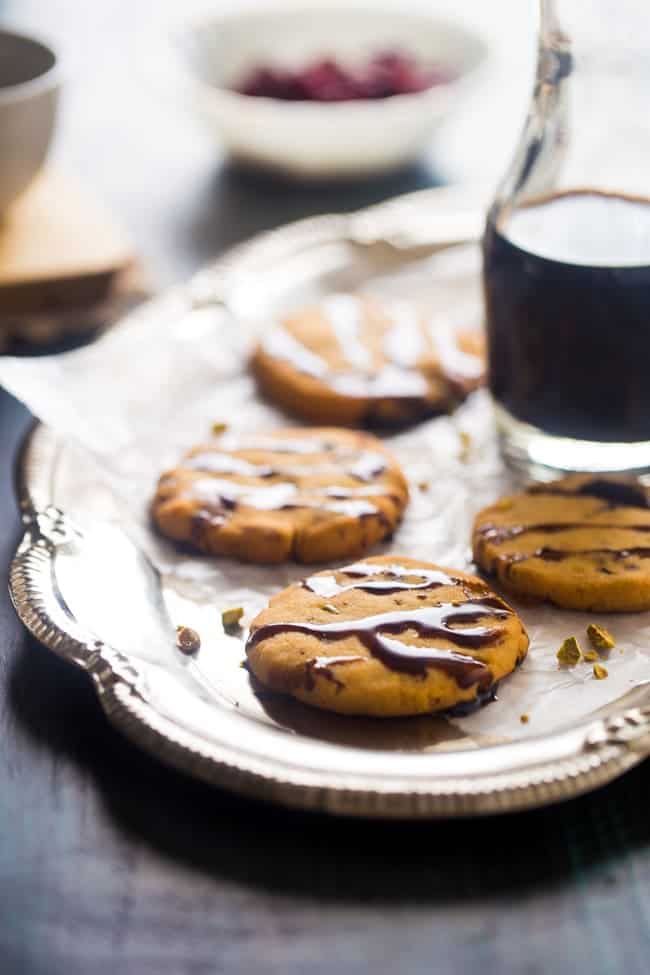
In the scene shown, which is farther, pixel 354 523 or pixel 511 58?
pixel 511 58

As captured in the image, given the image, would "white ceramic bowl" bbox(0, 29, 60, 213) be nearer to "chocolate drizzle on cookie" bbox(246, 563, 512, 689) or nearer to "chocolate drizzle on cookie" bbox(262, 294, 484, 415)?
"chocolate drizzle on cookie" bbox(262, 294, 484, 415)

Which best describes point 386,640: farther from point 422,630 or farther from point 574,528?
point 574,528

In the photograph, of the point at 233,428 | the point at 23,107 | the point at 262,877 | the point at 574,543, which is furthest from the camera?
the point at 23,107

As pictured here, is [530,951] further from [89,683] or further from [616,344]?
[616,344]

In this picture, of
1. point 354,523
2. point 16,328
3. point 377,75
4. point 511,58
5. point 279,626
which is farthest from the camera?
point 511,58

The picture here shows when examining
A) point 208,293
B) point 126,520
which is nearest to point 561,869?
point 126,520

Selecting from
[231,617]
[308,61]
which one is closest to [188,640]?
[231,617]

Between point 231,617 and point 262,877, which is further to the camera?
point 231,617
